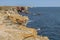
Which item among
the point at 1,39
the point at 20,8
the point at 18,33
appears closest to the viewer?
the point at 1,39

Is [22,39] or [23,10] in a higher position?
[22,39]

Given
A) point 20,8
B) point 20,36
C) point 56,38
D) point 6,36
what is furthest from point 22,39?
point 20,8

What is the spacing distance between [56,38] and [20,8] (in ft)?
252

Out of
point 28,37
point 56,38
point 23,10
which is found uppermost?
point 28,37

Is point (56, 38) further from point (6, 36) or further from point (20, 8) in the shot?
point (20, 8)

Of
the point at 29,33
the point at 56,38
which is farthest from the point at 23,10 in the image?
the point at 29,33

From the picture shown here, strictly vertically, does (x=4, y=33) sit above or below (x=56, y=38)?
above

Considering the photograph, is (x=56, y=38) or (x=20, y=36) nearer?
(x=20, y=36)

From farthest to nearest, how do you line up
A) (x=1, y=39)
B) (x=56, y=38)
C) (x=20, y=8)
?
(x=20, y=8) < (x=56, y=38) < (x=1, y=39)

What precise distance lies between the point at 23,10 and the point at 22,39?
100622 millimetres

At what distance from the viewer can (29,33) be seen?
17578mm

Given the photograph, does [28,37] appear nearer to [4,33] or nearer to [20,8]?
[4,33]

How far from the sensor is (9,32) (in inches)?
673

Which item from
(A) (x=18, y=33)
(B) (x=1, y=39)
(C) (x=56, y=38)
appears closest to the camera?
(B) (x=1, y=39)
